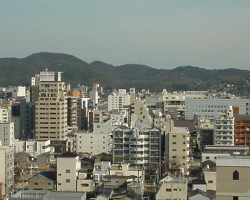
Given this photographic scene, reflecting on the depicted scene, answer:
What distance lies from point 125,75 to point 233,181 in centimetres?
13381

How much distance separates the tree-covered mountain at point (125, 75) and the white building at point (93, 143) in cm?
4900

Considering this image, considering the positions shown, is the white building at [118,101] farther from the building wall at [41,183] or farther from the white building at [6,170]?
the building wall at [41,183]

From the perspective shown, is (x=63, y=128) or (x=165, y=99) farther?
(x=165, y=99)

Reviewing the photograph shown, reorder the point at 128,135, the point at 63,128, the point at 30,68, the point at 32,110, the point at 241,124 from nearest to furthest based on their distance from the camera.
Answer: the point at 128,135 → the point at 241,124 → the point at 63,128 → the point at 32,110 → the point at 30,68

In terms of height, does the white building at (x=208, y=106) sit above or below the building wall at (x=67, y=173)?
above

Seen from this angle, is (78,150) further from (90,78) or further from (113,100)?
(90,78)

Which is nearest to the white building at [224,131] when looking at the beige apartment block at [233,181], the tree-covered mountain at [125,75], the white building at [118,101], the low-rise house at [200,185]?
the low-rise house at [200,185]

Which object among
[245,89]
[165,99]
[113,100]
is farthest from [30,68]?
[165,99]

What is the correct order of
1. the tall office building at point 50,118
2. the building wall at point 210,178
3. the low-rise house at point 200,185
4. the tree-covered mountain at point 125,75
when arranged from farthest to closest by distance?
the tree-covered mountain at point 125,75 < the tall office building at point 50,118 < the building wall at point 210,178 < the low-rise house at point 200,185

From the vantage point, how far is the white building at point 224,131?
23828 millimetres

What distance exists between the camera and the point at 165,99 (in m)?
42.4

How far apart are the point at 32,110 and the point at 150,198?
18069 millimetres

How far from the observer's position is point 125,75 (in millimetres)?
141375

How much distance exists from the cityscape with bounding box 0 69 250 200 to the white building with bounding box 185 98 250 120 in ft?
25.3
